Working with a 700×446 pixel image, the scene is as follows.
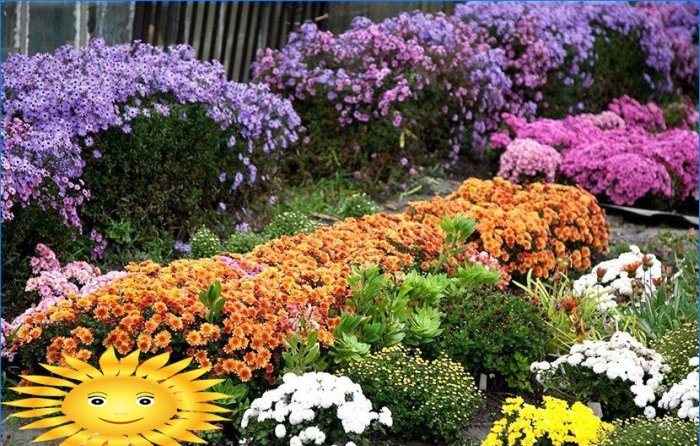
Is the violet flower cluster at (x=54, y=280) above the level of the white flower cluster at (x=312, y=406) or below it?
below

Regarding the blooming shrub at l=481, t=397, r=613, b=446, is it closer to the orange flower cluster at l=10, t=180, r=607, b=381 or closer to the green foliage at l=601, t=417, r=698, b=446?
the green foliage at l=601, t=417, r=698, b=446

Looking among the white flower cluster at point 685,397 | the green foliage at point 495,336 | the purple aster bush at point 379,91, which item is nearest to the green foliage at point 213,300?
the green foliage at point 495,336

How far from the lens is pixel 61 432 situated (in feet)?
15.9

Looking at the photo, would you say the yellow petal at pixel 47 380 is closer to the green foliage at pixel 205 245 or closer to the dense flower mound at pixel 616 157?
the green foliage at pixel 205 245

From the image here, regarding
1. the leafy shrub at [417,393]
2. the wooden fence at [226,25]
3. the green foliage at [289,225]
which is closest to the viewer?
the leafy shrub at [417,393]

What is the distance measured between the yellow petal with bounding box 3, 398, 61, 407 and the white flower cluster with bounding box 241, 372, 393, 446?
91 centimetres

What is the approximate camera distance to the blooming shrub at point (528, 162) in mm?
10117

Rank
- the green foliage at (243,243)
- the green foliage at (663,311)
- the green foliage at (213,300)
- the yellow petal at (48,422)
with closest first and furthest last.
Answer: the yellow petal at (48,422), the green foliage at (213,300), the green foliage at (663,311), the green foliage at (243,243)

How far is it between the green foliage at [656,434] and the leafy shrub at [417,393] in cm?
70

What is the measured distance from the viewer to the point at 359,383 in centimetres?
530

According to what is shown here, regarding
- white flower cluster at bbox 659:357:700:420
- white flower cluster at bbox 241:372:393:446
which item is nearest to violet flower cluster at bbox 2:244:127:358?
white flower cluster at bbox 241:372:393:446

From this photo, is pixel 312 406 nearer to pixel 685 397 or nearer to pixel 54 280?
pixel 685 397

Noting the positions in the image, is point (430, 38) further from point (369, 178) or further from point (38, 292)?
point (38, 292)

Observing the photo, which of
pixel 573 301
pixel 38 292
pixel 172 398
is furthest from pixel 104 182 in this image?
pixel 573 301
